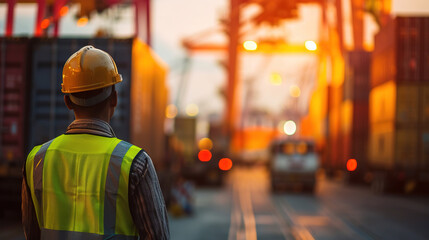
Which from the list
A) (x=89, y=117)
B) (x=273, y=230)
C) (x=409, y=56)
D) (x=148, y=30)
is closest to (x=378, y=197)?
(x=409, y=56)

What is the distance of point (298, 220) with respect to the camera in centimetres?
1445

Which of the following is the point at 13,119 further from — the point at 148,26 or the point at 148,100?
the point at 148,26

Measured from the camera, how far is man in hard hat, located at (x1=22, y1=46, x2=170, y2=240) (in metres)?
2.51

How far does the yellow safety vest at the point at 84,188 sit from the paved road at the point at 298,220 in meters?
8.45

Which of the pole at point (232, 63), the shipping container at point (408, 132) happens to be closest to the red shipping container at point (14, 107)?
the shipping container at point (408, 132)

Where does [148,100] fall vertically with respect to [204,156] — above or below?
above

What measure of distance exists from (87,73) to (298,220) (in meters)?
12.2

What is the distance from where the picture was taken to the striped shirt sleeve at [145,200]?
8.23ft

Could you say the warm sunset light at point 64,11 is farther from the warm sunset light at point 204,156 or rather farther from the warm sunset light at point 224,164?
the warm sunset light at point 224,164

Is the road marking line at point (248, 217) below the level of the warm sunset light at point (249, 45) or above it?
below

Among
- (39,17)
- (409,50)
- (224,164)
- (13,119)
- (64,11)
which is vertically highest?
(64,11)

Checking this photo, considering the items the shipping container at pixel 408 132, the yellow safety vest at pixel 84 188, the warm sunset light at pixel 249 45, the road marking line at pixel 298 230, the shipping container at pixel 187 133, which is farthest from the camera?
the shipping container at pixel 187 133

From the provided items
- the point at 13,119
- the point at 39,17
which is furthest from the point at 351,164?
the point at 13,119

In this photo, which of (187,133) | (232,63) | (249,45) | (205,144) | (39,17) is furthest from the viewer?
(232,63)
